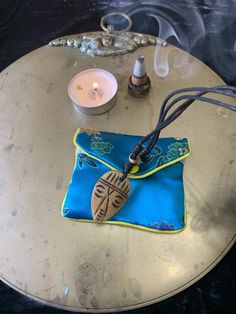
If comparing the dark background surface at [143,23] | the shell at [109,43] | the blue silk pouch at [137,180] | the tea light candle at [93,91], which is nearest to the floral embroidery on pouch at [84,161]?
the blue silk pouch at [137,180]

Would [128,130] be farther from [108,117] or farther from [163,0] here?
[163,0]

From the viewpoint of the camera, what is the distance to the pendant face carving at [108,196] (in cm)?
71

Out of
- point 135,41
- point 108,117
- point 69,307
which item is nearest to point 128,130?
point 108,117

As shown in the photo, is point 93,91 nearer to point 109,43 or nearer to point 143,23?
point 109,43

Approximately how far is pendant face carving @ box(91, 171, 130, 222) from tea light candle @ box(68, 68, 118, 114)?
20cm

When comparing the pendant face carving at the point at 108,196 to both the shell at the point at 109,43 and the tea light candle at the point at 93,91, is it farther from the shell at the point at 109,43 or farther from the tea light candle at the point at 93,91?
the shell at the point at 109,43

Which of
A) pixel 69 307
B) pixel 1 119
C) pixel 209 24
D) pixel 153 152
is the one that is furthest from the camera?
pixel 209 24

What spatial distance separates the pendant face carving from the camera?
28.1 inches

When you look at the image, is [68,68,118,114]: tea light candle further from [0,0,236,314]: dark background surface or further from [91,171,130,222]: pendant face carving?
[0,0,236,314]: dark background surface

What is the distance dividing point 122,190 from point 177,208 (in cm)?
13

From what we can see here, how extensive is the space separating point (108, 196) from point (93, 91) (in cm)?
29

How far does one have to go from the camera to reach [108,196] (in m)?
0.71

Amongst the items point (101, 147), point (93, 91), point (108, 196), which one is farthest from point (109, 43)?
point (108, 196)

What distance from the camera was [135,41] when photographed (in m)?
0.98
